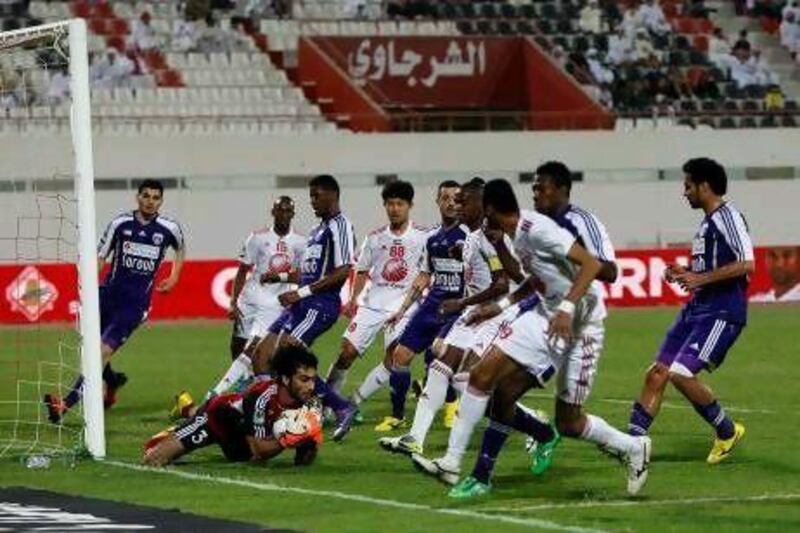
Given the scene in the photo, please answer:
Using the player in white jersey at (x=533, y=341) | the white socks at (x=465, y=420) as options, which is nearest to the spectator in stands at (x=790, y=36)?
the player in white jersey at (x=533, y=341)

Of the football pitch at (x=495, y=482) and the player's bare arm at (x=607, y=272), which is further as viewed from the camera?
the player's bare arm at (x=607, y=272)

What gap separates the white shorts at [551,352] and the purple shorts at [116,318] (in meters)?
7.17

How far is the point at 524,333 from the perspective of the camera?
13.4 meters

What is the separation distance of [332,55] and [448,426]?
25.3 metres

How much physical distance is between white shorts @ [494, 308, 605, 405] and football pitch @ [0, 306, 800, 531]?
0.74 metres

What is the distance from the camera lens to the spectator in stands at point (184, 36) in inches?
1674

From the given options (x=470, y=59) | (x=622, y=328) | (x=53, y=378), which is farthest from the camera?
(x=470, y=59)

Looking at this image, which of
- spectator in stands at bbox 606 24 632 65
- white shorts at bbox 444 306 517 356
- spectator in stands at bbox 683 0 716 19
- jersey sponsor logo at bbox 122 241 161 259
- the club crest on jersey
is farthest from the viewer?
spectator in stands at bbox 683 0 716 19

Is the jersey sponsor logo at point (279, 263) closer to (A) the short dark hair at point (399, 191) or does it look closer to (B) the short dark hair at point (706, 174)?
(A) the short dark hair at point (399, 191)

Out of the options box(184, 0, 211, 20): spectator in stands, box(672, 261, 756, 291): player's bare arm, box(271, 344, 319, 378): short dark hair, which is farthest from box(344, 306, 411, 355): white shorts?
box(184, 0, 211, 20): spectator in stands

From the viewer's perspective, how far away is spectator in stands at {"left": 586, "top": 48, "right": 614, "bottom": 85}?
45.2m

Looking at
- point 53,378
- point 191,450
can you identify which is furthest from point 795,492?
point 53,378

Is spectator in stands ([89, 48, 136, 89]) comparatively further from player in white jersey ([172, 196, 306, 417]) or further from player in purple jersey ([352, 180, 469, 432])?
player in purple jersey ([352, 180, 469, 432])

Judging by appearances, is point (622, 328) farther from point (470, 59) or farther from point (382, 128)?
point (470, 59)
